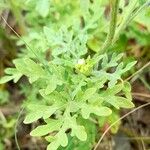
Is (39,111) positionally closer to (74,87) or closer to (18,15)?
(74,87)

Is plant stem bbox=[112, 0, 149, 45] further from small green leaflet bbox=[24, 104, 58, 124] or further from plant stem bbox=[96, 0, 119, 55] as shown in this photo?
small green leaflet bbox=[24, 104, 58, 124]

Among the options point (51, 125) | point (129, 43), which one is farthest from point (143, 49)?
point (51, 125)

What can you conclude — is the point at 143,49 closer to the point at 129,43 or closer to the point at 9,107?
the point at 129,43

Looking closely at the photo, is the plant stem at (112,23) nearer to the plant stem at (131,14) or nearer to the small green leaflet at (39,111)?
the plant stem at (131,14)

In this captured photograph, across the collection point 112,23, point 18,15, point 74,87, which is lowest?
point 18,15

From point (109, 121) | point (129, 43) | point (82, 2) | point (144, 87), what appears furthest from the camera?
point (129, 43)

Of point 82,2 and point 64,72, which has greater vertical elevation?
point 82,2

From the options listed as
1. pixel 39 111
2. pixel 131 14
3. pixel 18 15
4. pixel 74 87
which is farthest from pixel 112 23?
pixel 18 15

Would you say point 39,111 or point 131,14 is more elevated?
point 131,14

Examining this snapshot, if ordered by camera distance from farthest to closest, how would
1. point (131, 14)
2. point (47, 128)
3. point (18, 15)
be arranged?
point (18, 15)
point (131, 14)
point (47, 128)

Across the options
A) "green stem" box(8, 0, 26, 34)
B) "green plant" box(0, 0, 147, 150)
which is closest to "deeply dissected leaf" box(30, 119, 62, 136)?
"green plant" box(0, 0, 147, 150)

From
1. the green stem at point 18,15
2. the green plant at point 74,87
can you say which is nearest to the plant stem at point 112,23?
the green plant at point 74,87
